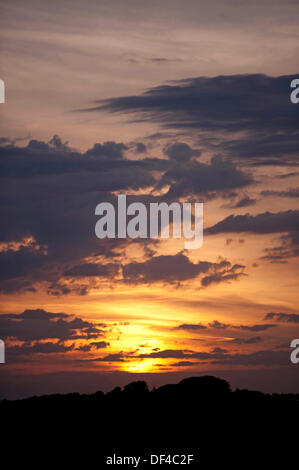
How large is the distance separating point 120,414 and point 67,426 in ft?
17.5

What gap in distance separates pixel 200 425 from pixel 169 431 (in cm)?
294

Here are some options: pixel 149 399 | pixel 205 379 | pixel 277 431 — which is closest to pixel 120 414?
pixel 149 399

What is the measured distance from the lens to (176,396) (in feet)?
296

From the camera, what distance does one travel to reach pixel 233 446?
81.4 metres

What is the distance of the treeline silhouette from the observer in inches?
3201

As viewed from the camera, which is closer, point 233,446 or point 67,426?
point 233,446

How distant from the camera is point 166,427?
85812 mm

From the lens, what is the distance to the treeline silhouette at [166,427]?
8131 cm
